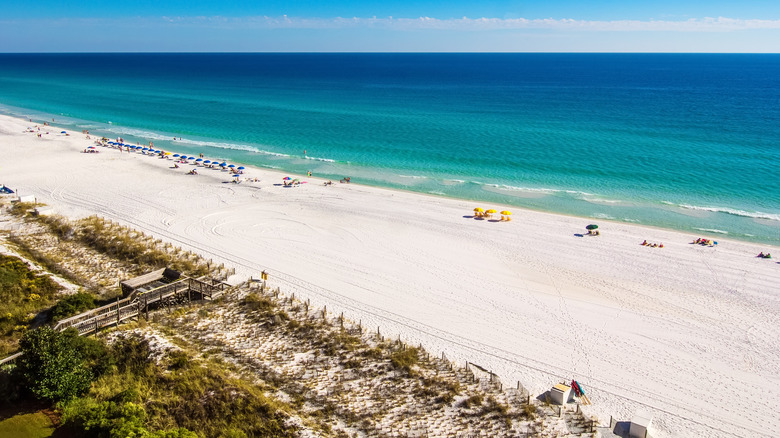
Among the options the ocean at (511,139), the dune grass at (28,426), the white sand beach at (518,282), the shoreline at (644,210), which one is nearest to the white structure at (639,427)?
the white sand beach at (518,282)

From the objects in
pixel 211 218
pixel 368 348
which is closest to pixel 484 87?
pixel 211 218

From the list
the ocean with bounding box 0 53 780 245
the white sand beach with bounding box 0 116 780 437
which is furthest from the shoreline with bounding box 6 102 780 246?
the white sand beach with bounding box 0 116 780 437

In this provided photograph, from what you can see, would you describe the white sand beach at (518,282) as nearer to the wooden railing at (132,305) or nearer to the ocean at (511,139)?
the wooden railing at (132,305)

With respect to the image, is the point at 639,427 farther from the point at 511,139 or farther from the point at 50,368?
the point at 511,139

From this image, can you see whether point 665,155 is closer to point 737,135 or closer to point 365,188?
point 737,135

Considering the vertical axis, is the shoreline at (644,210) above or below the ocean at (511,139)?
below
